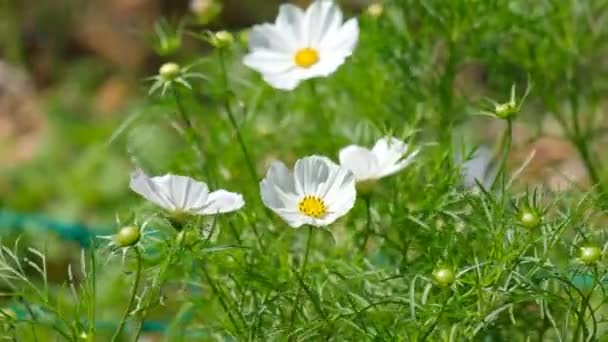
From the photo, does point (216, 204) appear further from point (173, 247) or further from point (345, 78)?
point (345, 78)

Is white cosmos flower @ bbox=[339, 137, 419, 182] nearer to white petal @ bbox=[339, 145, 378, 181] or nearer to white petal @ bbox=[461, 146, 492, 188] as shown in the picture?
white petal @ bbox=[339, 145, 378, 181]

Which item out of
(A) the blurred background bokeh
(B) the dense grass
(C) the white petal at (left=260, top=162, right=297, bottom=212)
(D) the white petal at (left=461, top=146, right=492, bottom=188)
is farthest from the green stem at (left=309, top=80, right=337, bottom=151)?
(A) the blurred background bokeh

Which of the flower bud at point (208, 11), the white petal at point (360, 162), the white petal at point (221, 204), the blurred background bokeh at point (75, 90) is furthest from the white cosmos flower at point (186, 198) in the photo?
the blurred background bokeh at point (75, 90)

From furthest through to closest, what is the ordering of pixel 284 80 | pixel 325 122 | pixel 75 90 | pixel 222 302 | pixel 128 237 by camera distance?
pixel 75 90, pixel 325 122, pixel 284 80, pixel 222 302, pixel 128 237

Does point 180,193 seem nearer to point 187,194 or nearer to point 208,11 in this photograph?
point 187,194

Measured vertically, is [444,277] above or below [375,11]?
below

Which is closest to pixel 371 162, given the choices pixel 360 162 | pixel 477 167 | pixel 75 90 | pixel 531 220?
pixel 360 162

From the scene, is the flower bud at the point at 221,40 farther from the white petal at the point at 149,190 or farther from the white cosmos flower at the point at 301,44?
the white petal at the point at 149,190

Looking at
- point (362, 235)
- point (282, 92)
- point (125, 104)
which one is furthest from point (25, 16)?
point (362, 235)
